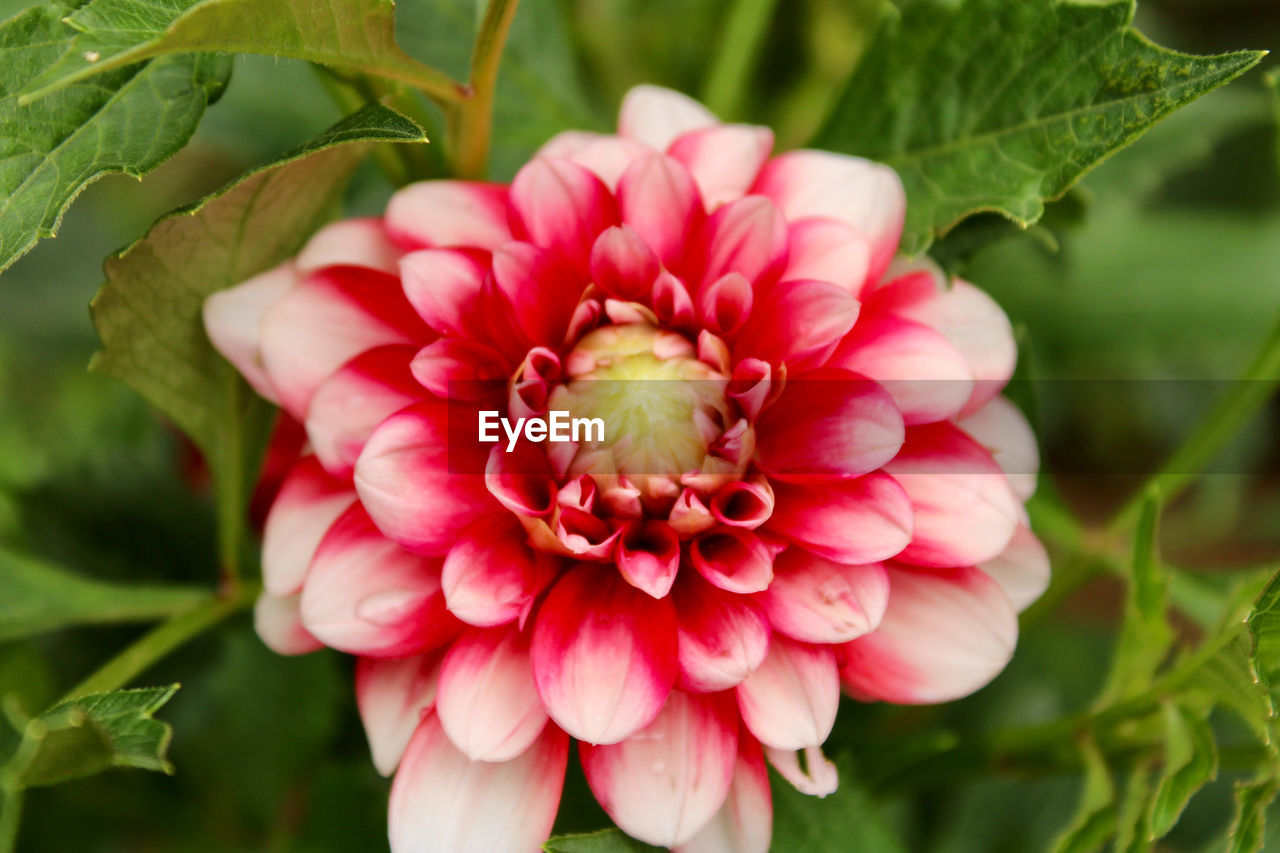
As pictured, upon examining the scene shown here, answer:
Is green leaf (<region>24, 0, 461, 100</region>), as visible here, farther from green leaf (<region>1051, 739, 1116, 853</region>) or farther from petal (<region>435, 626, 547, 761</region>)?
green leaf (<region>1051, 739, 1116, 853</region>)

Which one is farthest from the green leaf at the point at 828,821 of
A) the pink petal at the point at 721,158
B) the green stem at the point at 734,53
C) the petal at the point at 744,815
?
the green stem at the point at 734,53

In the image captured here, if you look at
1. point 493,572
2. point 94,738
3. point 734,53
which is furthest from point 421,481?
point 734,53

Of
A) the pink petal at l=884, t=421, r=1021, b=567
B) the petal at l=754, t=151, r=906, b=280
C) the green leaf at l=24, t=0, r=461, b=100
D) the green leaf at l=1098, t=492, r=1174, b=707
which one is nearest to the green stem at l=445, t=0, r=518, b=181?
the green leaf at l=24, t=0, r=461, b=100

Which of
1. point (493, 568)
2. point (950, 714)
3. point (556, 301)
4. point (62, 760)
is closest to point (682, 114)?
point (556, 301)

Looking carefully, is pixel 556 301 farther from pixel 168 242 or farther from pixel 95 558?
pixel 95 558

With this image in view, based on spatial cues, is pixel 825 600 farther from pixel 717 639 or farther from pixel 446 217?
pixel 446 217

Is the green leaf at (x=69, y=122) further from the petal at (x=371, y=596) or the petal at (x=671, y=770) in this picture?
the petal at (x=671, y=770)

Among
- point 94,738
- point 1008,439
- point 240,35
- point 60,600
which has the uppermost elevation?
point 240,35
